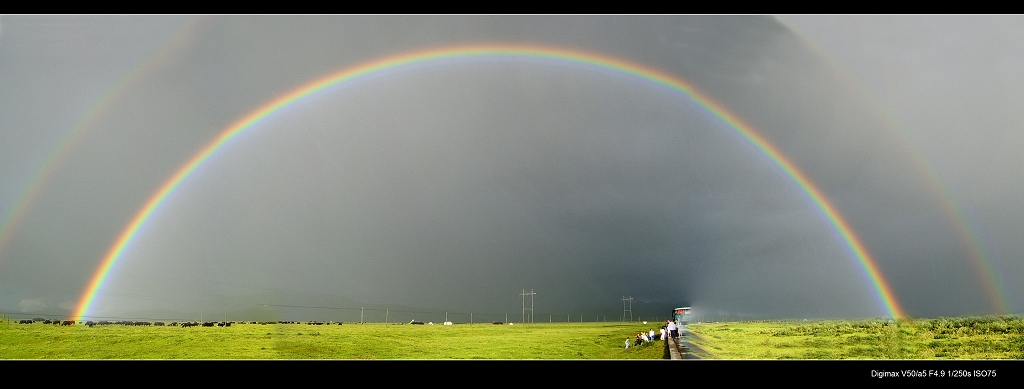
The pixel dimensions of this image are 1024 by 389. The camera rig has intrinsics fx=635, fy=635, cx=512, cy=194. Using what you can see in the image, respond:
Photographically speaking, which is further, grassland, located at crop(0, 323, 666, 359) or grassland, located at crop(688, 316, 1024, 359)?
grassland, located at crop(0, 323, 666, 359)

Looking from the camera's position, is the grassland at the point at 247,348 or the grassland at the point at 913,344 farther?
the grassland at the point at 247,348

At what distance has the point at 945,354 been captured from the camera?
25281 millimetres

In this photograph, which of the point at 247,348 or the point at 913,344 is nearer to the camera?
the point at 913,344

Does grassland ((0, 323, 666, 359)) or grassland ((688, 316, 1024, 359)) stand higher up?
grassland ((688, 316, 1024, 359))

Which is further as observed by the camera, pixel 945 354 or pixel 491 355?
pixel 491 355

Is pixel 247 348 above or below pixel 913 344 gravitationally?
below

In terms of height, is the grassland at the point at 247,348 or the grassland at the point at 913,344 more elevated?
the grassland at the point at 913,344
